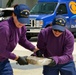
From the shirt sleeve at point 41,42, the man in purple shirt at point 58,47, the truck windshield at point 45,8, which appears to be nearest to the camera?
the man in purple shirt at point 58,47

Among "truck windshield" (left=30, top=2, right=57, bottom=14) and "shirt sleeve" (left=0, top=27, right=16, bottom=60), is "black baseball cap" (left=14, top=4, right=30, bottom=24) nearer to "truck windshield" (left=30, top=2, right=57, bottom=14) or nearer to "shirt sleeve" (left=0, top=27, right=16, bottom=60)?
"shirt sleeve" (left=0, top=27, right=16, bottom=60)

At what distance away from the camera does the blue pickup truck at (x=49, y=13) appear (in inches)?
588

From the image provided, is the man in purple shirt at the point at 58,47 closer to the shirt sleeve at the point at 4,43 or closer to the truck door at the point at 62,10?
the shirt sleeve at the point at 4,43

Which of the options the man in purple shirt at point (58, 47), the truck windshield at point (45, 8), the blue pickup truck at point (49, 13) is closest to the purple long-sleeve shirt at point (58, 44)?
the man in purple shirt at point (58, 47)

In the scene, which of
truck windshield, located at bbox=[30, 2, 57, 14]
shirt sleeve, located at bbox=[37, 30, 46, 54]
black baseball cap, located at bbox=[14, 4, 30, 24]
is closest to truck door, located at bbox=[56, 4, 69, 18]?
truck windshield, located at bbox=[30, 2, 57, 14]

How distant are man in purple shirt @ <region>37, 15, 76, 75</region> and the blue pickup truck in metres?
10.5

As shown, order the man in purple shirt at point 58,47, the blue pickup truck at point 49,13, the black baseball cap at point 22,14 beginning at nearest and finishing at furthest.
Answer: the black baseball cap at point 22,14, the man in purple shirt at point 58,47, the blue pickup truck at point 49,13

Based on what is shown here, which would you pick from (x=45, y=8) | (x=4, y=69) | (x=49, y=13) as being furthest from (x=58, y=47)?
(x=45, y=8)

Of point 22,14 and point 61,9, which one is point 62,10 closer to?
point 61,9

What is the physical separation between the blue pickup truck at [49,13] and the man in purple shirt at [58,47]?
34.4ft

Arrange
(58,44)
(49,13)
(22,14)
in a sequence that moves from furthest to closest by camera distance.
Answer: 1. (49,13)
2. (58,44)
3. (22,14)

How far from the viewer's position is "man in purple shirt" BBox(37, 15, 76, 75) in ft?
13.7

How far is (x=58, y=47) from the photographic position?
428 cm

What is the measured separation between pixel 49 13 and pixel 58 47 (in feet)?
37.1
